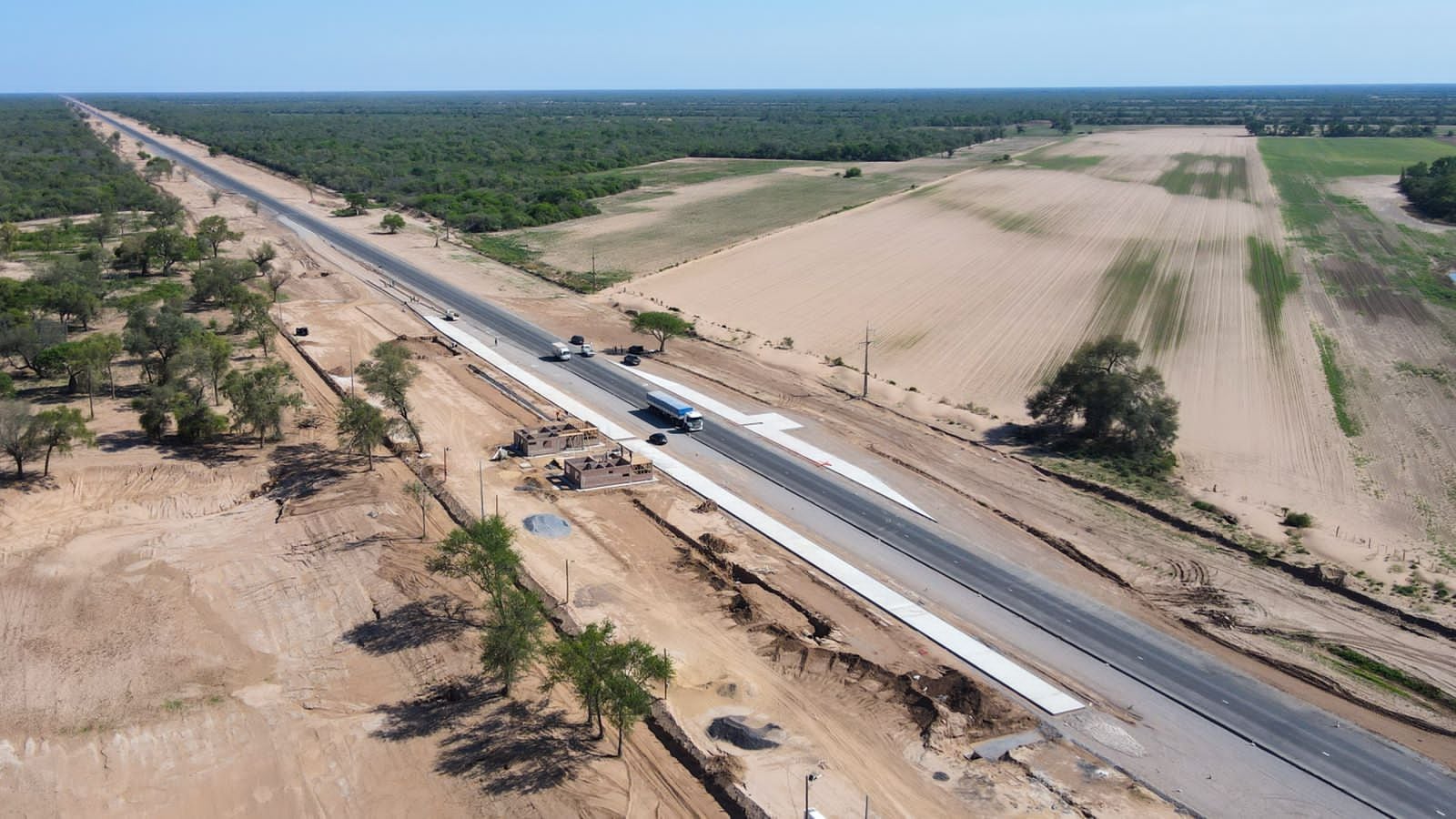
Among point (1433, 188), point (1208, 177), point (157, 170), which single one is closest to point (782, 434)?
point (1433, 188)

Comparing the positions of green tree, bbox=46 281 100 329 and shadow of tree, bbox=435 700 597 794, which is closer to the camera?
shadow of tree, bbox=435 700 597 794

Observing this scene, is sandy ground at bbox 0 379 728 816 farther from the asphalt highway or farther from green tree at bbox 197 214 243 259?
Answer: green tree at bbox 197 214 243 259

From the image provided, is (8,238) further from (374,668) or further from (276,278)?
(374,668)

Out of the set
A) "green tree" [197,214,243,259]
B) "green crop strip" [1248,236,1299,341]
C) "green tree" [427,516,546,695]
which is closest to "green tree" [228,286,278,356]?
"green tree" [197,214,243,259]

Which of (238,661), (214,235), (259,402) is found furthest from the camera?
(214,235)

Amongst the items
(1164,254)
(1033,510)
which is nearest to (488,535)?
(1033,510)
